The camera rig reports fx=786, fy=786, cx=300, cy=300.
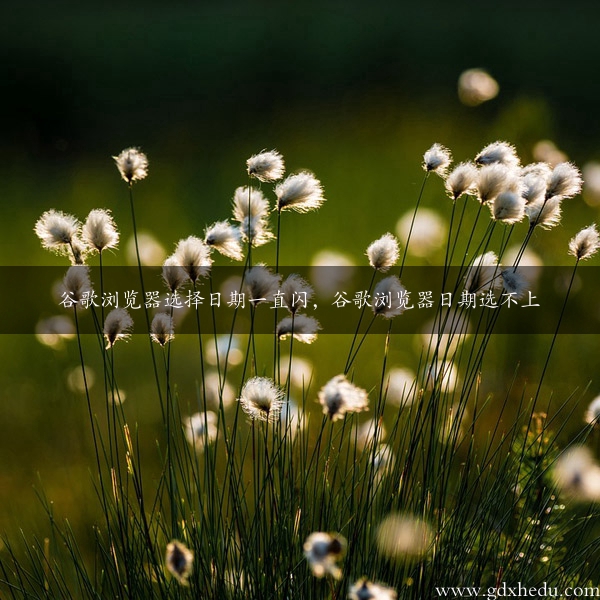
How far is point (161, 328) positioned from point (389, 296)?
39 cm

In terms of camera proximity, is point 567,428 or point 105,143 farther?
point 105,143

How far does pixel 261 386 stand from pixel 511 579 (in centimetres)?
64

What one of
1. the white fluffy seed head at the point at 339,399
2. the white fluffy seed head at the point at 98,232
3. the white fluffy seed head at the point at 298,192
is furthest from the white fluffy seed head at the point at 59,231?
the white fluffy seed head at the point at 339,399

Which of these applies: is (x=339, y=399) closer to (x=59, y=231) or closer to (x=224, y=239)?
(x=224, y=239)

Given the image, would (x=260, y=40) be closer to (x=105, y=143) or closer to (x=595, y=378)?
(x=105, y=143)

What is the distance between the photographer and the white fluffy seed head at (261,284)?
122cm

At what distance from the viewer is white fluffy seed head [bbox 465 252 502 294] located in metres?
1.38

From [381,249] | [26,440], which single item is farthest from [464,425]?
[26,440]

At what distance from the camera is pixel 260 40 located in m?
3.62

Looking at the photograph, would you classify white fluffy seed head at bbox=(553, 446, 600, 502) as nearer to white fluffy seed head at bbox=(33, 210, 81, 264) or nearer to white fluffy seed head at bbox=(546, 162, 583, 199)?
white fluffy seed head at bbox=(546, 162, 583, 199)

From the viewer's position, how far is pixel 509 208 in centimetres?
130

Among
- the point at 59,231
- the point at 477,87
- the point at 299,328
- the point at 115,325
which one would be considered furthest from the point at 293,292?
the point at 477,87

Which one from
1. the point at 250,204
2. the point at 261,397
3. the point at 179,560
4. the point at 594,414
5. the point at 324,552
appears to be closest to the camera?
the point at 324,552

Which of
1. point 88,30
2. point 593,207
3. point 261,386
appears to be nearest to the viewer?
point 261,386
